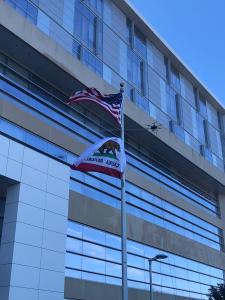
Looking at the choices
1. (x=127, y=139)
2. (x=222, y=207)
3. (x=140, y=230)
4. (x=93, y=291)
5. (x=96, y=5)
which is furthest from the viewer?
(x=222, y=207)

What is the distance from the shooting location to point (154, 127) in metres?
36.3

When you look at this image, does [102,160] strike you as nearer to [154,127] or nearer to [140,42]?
[154,127]

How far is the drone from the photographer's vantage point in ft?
118

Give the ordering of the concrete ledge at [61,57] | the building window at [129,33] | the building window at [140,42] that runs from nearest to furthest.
Answer: 1. the concrete ledge at [61,57]
2. the building window at [129,33]
3. the building window at [140,42]

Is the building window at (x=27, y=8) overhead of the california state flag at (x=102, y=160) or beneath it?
overhead

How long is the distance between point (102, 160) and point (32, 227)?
6384 mm

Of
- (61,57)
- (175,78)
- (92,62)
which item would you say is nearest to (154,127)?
(92,62)

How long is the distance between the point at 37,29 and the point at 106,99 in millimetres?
9693

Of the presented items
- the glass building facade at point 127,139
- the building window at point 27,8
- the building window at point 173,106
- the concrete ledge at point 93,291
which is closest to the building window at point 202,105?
the glass building facade at point 127,139

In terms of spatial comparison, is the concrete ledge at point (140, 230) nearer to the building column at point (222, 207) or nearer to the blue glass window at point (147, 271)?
the blue glass window at point (147, 271)

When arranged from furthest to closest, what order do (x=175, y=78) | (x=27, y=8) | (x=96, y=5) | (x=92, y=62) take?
(x=175, y=78) → (x=96, y=5) → (x=92, y=62) → (x=27, y=8)

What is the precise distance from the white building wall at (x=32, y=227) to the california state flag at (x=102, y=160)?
543cm

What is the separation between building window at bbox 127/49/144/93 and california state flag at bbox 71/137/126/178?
19180 millimetres

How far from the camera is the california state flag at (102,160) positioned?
17469 millimetres
